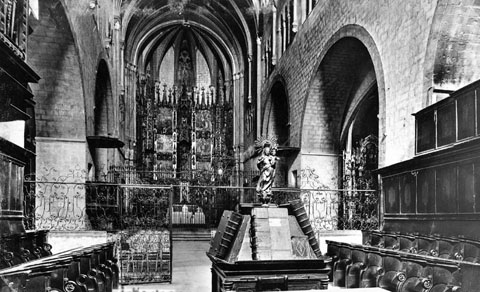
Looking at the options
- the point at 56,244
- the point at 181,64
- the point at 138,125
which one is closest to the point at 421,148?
the point at 56,244

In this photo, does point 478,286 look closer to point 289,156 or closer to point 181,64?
point 289,156

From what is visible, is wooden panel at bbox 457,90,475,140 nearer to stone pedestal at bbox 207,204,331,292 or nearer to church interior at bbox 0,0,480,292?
church interior at bbox 0,0,480,292

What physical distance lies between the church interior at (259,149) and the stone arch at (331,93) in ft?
0.18

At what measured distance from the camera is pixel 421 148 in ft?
27.1

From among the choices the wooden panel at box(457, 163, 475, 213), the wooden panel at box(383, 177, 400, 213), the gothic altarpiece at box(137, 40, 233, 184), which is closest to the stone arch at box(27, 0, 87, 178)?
the wooden panel at box(383, 177, 400, 213)

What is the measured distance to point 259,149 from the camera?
694 centimetres

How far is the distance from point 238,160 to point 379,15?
1851 centimetres

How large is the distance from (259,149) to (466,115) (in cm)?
313

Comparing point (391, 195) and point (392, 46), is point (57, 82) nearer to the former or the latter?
point (392, 46)

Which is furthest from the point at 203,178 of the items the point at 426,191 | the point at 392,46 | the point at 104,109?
the point at 426,191

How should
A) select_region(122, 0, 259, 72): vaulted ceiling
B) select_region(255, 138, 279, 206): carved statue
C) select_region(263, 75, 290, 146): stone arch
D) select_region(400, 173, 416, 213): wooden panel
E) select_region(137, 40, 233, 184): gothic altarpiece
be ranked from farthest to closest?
1. select_region(137, 40, 233, 184): gothic altarpiece
2. select_region(122, 0, 259, 72): vaulted ceiling
3. select_region(263, 75, 290, 146): stone arch
4. select_region(400, 173, 416, 213): wooden panel
5. select_region(255, 138, 279, 206): carved statue

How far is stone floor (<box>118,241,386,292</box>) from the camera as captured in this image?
8500mm

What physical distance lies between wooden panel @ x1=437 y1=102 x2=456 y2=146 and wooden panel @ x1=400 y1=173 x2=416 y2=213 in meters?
1.04

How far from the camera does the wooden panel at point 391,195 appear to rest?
902 cm
